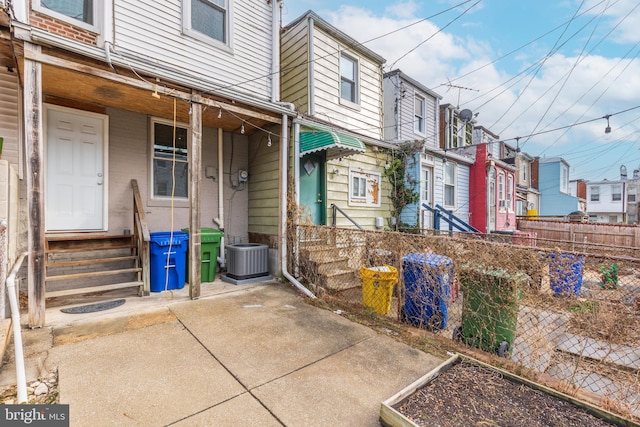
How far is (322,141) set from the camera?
5438mm

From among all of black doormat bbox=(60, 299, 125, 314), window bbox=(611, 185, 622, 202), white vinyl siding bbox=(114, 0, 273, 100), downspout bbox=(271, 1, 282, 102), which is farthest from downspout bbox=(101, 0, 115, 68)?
window bbox=(611, 185, 622, 202)

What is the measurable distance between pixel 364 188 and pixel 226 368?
5.66m

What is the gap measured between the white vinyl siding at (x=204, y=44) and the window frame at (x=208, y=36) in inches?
0.9

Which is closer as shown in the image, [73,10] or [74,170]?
[73,10]

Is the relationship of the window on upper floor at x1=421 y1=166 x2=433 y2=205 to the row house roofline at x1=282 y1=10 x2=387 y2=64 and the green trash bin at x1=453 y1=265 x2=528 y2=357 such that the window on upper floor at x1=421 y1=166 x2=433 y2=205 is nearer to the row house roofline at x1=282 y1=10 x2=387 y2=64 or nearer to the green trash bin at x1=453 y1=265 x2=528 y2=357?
the row house roofline at x1=282 y1=10 x2=387 y2=64

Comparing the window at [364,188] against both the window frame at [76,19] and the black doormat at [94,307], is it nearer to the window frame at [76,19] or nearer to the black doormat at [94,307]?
the black doormat at [94,307]

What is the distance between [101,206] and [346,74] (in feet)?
20.6

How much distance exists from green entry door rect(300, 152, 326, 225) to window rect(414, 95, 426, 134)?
20.0ft

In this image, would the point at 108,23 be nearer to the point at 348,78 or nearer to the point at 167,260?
the point at 167,260

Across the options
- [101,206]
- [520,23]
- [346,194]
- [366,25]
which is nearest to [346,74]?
[366,25]

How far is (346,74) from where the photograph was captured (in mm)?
7652

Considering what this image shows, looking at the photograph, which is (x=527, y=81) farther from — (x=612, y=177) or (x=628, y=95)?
(x=612, y=177)

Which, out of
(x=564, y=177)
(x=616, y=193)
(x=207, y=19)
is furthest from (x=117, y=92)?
(x=616, y=193)

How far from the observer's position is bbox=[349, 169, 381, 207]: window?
282 inches
